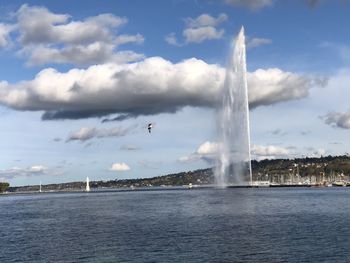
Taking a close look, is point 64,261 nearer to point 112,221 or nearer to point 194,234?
point 194,234

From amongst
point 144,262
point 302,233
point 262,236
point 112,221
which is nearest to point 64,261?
point 144,262

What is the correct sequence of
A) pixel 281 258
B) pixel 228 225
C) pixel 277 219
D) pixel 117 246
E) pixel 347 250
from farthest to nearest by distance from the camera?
pixel 277 219 → pixel 228 225 → pixel 117 246 → pixel 347 250 → pixel 281 258

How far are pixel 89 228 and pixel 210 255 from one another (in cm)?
3458

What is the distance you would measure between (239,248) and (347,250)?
1141 cm

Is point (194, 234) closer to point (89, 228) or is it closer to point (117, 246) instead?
point (117, 246)

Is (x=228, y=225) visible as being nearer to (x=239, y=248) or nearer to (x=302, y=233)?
(x=302, y=233)

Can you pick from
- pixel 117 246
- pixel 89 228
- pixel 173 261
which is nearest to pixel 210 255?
pixel 173 261

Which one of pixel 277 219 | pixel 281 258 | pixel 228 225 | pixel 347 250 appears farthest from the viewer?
pixel 277 219

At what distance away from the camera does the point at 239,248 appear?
2322 inches

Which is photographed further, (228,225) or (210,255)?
(228,225)

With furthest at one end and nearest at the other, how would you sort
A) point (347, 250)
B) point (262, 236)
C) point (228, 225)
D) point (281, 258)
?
point (228, 225)
point (262, 236)
point (347, 250)
point (281, 258)

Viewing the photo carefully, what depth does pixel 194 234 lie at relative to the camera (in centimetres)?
7212

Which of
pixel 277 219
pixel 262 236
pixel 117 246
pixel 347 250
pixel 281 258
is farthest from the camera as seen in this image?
pixel 277 219

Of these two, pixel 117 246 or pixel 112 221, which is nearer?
pixel 117 246
